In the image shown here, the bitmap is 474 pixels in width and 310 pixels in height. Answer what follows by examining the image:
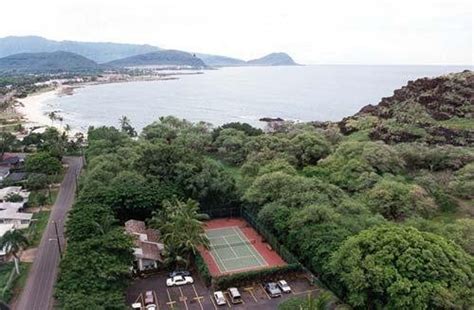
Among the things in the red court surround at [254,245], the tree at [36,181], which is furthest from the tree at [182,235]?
the tree at [36,181]

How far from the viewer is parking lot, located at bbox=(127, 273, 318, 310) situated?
32.9 m

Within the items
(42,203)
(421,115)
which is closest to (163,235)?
(42,203)

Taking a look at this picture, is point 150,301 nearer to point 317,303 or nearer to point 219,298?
point 219,298

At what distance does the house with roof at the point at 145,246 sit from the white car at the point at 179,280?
299cm

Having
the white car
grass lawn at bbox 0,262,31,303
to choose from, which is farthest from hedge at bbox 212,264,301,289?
grass lawn at bbox 0,262,31,303

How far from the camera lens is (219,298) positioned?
109 feet

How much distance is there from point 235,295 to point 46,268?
18.2 metres

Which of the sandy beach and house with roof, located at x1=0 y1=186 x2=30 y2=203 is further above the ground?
house with roof, located at x1=0 y1=186 x2=30 y2=203

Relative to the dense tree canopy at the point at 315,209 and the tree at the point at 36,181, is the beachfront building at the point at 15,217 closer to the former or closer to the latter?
the dense tree canopy at the point at 315,209

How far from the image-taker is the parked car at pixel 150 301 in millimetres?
32219

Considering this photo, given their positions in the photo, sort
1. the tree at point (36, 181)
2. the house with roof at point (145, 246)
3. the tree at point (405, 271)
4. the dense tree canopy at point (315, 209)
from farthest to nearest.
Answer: the tree at point (36, 181) < the house with roof at point (145, 246) < the dense tree canopy at point (315, 209) < the tree at point (405, 271)

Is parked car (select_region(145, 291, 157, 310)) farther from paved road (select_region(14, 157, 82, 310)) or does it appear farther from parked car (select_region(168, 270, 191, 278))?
paved road (select_region(14, 157, 82, 310))

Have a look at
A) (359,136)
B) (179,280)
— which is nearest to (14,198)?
(179,280)

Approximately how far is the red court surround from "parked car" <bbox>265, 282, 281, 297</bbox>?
419 centimetres
